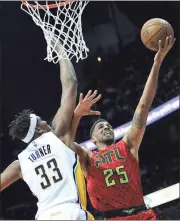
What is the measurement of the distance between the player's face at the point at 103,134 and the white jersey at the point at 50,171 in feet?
4.02

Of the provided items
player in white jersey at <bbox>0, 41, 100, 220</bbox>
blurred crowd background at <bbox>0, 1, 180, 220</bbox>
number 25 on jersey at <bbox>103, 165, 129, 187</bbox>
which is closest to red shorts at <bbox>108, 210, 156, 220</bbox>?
number 25 on jersey at <bbox>103, 165, 129, 187</bbox>

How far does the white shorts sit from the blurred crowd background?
6665 mm

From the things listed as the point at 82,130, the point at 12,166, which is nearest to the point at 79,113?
the point at 12,166

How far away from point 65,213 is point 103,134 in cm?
159

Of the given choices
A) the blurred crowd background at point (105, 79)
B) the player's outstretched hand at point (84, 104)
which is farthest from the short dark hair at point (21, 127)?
the blurred crowd background at point (105, 79)

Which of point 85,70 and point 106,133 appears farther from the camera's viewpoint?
point 85,70

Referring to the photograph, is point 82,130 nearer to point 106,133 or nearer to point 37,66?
point 37,66

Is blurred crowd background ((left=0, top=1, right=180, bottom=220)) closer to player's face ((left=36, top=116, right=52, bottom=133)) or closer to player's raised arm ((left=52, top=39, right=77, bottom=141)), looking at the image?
player's raised arm ((left=52, top=39, right=77, bottom=141))

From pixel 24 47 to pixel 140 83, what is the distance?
2.70 meters

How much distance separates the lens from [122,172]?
4.18m

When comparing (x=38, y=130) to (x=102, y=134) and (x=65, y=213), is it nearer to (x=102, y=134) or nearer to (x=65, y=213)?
(x=65, y=213)

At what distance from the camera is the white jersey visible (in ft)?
10.0

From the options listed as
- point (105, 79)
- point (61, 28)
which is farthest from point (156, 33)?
point (105, 79)

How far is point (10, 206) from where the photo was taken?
32.0 ft
